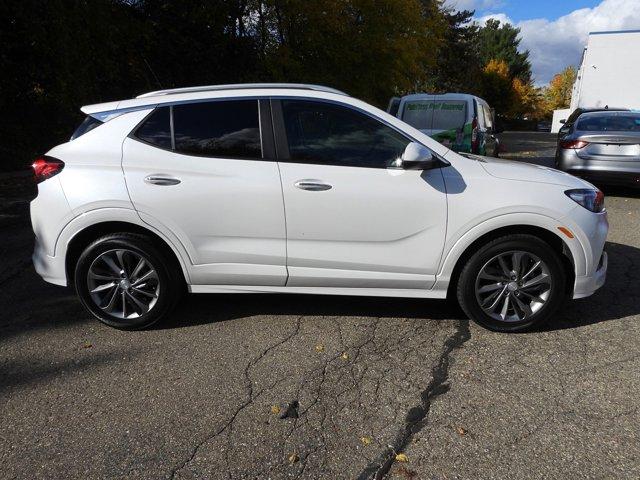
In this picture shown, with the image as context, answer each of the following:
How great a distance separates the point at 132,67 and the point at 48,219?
1167 centimetres

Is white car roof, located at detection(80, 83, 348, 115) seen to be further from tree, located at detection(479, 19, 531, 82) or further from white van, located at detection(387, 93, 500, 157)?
tree, located at detection(479, 19, 531, 82)

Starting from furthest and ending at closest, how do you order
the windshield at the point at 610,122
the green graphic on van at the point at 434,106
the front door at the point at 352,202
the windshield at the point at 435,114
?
1. the green graphic on van at the point at 434,106
2. the windshield at the point at 435,114
3. the windshield at the point at 610,122
4. the front door at the point at 352,202

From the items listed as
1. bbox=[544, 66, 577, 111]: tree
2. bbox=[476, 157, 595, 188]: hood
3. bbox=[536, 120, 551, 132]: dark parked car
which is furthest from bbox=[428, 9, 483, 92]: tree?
bbox=[476, 157, 595, 188]: hood

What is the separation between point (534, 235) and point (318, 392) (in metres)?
1.94

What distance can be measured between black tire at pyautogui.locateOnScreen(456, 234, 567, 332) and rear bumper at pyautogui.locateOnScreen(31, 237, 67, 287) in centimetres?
297

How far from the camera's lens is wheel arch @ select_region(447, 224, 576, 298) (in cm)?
379

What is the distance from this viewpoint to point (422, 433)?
9.19ft

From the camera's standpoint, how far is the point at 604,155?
28.5 ft

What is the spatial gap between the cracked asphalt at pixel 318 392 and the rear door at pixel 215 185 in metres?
0.60

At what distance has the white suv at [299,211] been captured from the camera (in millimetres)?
3707

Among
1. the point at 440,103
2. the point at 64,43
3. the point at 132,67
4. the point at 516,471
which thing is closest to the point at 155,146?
the point at 516,471

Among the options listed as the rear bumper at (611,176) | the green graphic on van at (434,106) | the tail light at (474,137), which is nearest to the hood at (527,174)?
the rear bumper at (611,176)

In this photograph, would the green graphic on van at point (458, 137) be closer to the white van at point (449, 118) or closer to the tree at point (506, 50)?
the white van at point (449, 118)

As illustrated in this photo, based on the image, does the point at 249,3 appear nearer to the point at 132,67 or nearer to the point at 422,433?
the point at 132,67
